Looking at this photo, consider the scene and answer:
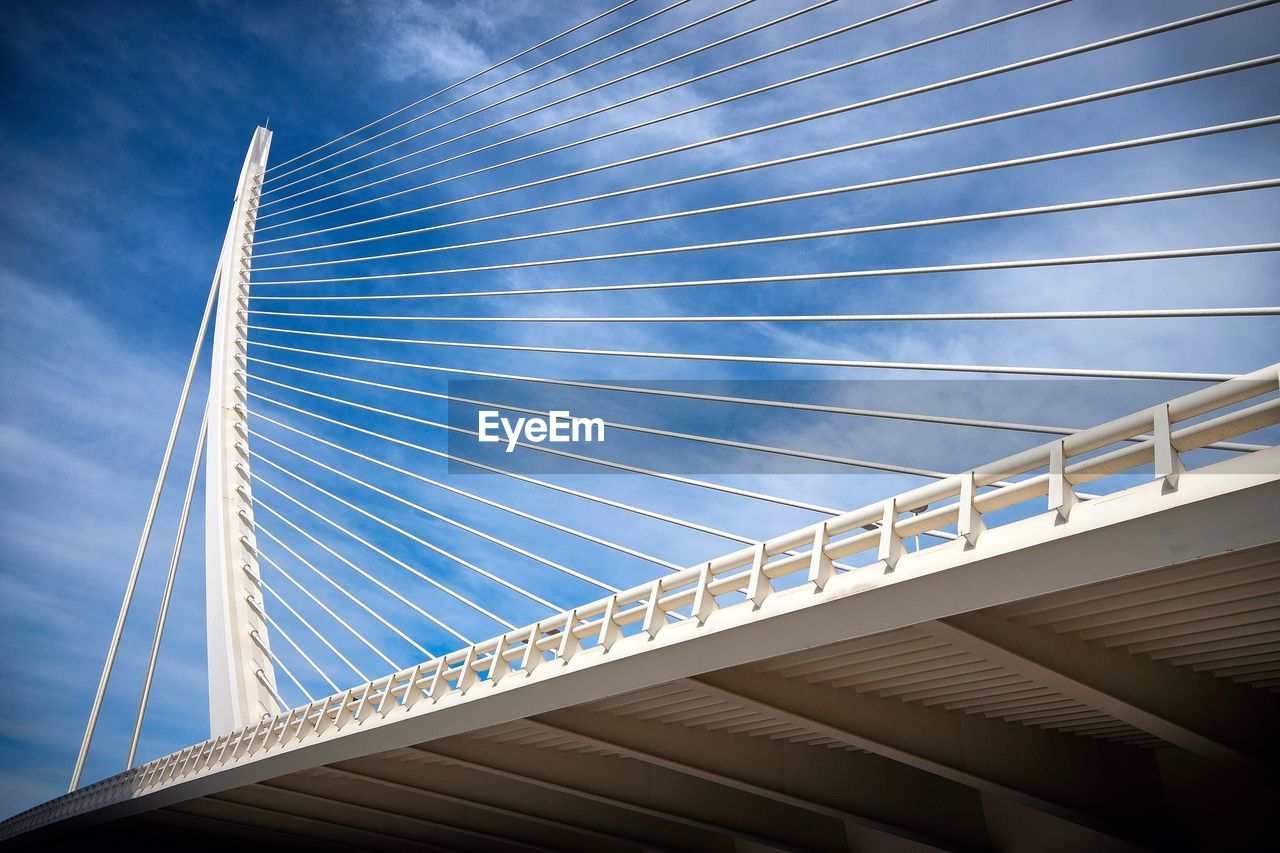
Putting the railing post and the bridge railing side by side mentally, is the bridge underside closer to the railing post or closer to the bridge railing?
the bridge railing

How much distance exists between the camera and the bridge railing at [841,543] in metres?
6.53

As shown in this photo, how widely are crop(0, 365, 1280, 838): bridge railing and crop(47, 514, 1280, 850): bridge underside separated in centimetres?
57

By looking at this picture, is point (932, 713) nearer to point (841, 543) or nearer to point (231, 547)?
point (841, 543)

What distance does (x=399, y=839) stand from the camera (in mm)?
21375

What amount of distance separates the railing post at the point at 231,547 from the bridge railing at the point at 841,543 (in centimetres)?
636

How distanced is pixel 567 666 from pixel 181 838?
654 inches

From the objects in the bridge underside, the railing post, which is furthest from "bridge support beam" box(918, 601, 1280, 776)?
the railing post

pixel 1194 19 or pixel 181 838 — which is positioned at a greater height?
pixel 1194 19

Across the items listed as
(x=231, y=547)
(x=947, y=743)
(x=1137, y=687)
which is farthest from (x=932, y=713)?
(x=231, y=547)

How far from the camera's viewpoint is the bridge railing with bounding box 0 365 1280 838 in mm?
6527

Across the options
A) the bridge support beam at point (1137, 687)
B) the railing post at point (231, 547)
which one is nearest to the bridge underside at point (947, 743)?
the bridge support beam at point (1137, 687)

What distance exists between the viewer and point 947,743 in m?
11.4

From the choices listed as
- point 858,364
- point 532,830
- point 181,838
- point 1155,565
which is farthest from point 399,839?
point 1155,565

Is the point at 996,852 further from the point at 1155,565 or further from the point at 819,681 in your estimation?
the point at 1155,565
